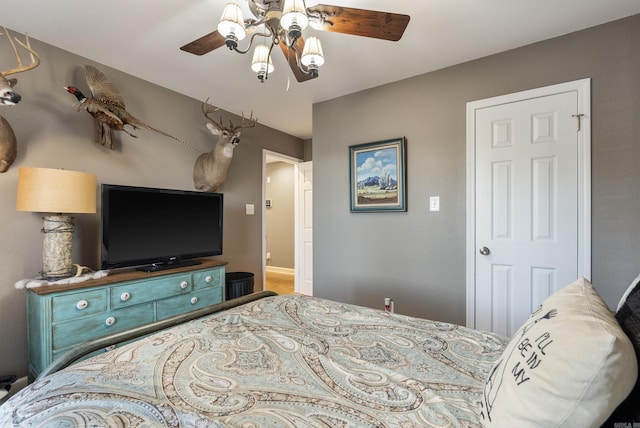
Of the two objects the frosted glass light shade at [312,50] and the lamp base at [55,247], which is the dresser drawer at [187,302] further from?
the frosted glass light shade at [312,50]

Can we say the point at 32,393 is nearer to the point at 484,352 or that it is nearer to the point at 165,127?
the point at 484,352

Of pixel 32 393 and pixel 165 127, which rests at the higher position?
pixel 165 127

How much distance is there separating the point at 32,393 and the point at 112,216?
1.74 metres

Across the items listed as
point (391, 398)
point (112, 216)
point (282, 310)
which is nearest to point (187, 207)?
point (112, 216)

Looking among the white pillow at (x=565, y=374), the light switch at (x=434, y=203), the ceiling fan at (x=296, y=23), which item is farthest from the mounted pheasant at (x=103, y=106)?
the white pillow at (x=565, y=374)

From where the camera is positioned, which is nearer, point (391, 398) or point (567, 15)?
point (391, 398)

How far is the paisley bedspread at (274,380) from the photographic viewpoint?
716 mm

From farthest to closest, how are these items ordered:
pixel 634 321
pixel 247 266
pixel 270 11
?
pixel 247 266 < pixel 270 11 < pixel 634 321

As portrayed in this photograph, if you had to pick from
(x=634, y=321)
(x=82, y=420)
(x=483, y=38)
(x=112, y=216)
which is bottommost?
(x=82, y=420)

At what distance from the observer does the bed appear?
0.54 meters

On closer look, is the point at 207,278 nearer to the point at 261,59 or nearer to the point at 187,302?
the point at 187,302

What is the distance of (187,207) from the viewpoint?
109 inches

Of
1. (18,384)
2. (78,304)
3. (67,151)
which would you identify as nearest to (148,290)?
(78,304)

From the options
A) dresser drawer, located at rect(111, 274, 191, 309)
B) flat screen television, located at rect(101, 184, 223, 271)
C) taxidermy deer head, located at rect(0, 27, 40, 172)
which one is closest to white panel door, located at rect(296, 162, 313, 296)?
flat screen television, located at rect(101, 184, 223, 271)
